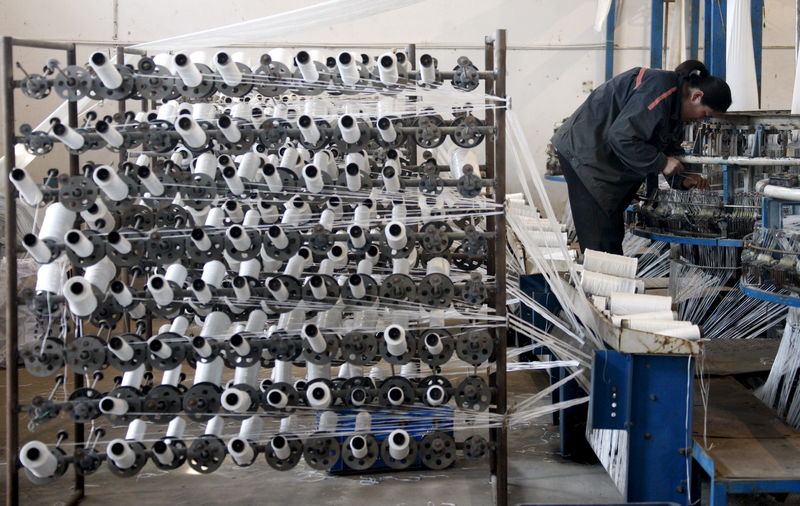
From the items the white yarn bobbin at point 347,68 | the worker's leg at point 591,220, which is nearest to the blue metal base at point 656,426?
the white yarn bobbin at point 347,68

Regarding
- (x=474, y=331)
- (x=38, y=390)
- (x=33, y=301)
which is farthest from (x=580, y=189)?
(x=38, y=390)

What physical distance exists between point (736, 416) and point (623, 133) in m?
1.32

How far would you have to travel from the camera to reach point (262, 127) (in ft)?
8.25

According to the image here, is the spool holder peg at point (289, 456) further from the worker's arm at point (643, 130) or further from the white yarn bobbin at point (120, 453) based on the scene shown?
the worker's arm at point (643, 130)

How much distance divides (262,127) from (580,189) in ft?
5.87

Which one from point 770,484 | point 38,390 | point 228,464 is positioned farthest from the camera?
point 38,390

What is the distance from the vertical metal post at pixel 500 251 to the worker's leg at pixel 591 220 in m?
1.28

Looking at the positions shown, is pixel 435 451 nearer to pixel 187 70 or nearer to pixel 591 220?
pixel 187 70

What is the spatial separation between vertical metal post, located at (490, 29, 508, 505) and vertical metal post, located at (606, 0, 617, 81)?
5.55 m

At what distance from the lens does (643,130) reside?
3518 mm

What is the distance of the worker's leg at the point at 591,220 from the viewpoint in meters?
3.82

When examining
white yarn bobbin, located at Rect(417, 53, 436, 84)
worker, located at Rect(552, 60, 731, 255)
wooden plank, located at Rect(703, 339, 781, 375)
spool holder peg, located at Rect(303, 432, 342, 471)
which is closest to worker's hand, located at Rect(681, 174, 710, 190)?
worker, located at Rect(552, 60, 731, 255)

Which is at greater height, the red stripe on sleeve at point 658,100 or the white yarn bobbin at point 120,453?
the red stripe on sleeve at point 658,100

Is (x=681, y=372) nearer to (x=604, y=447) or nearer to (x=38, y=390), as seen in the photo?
(x=604, y=447)
